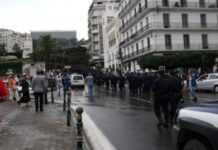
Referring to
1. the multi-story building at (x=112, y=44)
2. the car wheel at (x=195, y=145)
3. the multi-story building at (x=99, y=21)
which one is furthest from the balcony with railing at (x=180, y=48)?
the car wheel at (x=195, y=145)

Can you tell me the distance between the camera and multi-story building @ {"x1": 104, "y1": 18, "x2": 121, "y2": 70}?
264 feet

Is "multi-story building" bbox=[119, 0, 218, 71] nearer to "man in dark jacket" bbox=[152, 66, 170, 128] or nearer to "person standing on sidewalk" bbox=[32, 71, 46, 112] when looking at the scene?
"person standing on sidewalk" bbox=[32, 71, 46, 112]

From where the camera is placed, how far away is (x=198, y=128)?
5055 millimetres

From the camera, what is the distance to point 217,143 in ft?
15.2

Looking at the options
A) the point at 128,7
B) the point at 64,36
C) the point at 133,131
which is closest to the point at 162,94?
the point at 133,131

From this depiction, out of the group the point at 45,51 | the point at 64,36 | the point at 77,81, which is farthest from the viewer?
the point at 64,36

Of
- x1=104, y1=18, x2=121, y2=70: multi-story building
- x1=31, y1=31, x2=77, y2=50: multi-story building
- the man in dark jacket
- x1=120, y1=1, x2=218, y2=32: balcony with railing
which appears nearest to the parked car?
the man in dark jacket

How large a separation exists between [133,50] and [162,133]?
5694 centimetres

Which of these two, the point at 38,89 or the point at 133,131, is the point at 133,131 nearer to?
the point at 133,131

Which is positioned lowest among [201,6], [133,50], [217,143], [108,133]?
[108,133]

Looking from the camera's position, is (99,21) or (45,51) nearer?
(45,51)

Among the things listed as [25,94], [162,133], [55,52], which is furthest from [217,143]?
[55,52]

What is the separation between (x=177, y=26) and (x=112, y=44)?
31.4 metres

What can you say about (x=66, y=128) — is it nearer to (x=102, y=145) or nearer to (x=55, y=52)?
(x=102, y=145)
